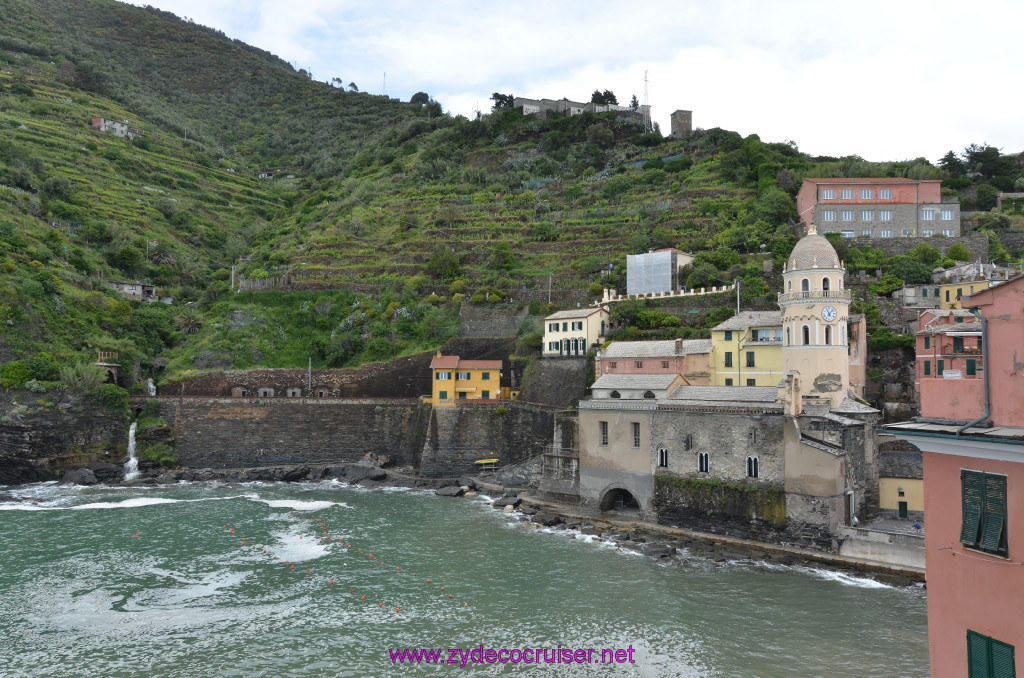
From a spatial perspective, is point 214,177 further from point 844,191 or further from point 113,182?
point 844,191

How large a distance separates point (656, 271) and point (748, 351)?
1599 cm

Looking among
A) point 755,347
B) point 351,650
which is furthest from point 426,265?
point 351,650

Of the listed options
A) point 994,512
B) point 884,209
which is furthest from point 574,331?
point 994,512

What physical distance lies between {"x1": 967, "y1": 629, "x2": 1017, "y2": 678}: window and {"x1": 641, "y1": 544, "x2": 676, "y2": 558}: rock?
2071 cm

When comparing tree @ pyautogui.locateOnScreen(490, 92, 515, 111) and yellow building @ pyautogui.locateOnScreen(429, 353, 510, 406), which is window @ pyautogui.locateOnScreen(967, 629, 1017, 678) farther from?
tree @ pyautogui.locateOnScreen(490, 92, 515, 111)

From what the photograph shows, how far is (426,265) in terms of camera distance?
61.7 m

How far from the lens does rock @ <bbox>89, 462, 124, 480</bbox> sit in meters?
A: 41.9

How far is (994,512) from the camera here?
648cm

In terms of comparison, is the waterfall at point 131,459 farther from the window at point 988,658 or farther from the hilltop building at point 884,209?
the hilltop building at point 884,209

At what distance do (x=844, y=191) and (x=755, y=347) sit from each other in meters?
24.9

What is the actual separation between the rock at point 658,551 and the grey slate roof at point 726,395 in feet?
23.9

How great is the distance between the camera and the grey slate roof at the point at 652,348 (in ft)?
122

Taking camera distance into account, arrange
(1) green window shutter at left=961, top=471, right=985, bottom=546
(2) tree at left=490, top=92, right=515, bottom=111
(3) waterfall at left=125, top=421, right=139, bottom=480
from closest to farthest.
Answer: (1) green window shutter at left=961, top=471, right=985, bottom=546
(3) waterfall at left=125, top=421, right=139, bottom=480
(2) tree at left=490, top=92, right=515, bottom=111

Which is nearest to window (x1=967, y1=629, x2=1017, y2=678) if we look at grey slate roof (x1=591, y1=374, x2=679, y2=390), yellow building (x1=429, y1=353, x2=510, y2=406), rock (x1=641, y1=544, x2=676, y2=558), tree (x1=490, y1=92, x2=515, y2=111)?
rock (x1=641, y1=544, x2=676, y2=558)
